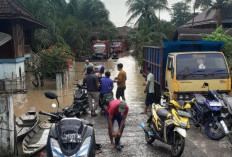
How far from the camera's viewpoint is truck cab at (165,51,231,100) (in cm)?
845

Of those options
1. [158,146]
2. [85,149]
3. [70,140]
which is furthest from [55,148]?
[158,146]

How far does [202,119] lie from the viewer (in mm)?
7410

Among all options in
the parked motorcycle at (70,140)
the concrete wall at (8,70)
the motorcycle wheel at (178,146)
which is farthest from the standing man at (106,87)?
the concrete wall at (8,70)

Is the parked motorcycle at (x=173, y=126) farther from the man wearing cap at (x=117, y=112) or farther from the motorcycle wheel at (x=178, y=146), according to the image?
the man wearing cap at (x=117, y=112)

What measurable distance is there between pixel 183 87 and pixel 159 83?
1967 mm

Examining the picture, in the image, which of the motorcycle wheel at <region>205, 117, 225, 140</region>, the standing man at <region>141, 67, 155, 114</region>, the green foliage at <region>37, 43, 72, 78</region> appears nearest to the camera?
the motorcycle wheel at <region>205, 117, 225, 140</region>

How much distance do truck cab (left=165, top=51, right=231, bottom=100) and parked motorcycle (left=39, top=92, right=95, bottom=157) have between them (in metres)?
4.78

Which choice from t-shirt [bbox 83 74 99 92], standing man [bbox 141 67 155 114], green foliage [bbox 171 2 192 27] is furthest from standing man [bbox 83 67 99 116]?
green foliage [bbox 171 2 192 27]

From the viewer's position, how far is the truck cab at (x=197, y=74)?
8445mm

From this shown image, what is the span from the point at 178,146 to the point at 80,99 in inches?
183

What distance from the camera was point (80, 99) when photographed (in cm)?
948

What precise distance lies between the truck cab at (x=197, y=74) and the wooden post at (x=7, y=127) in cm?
496

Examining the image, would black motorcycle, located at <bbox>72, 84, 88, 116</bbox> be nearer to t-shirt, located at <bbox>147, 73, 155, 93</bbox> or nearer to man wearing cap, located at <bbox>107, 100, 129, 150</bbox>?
t-shirt, located at <bbox>147, 73, 155, 93</bbox>

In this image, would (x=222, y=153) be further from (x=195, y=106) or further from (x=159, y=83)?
(x=159, y=83)
